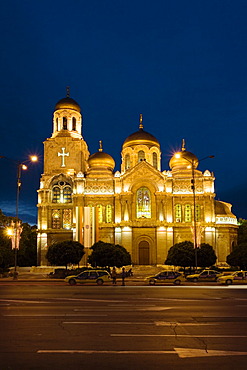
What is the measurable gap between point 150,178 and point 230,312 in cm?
4651

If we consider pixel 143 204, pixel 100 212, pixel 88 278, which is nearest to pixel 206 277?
pixel 88 278

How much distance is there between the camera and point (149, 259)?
Result: 2424 inches

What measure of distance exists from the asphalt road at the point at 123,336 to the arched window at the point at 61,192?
1854 inches

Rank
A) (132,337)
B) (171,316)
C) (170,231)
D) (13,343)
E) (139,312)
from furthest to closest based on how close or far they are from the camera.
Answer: (170,231)
(139,312)
(171,316)
(132,337)
(13,343)

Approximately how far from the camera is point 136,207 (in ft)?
205

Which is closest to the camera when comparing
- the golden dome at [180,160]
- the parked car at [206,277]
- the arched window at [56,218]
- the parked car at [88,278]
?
the parked car at [88,278]

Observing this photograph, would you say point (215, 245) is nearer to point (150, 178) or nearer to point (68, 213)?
point (150, 178)

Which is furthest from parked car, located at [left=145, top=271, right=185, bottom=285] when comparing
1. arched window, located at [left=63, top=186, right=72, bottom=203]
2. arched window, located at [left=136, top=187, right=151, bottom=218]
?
arched window, located at [left=63, top=186, right=72, bottom=203]

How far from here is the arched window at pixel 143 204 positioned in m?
62.3

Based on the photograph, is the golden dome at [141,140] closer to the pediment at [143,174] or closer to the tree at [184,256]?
the pediment at [143,174]

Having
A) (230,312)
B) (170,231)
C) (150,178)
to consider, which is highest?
(150,178)

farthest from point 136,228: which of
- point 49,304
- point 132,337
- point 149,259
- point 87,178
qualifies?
point 132,337

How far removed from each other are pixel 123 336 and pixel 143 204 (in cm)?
5095

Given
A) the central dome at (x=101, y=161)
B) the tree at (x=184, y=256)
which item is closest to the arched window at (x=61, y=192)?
the central dome at (x=101, y=161)
